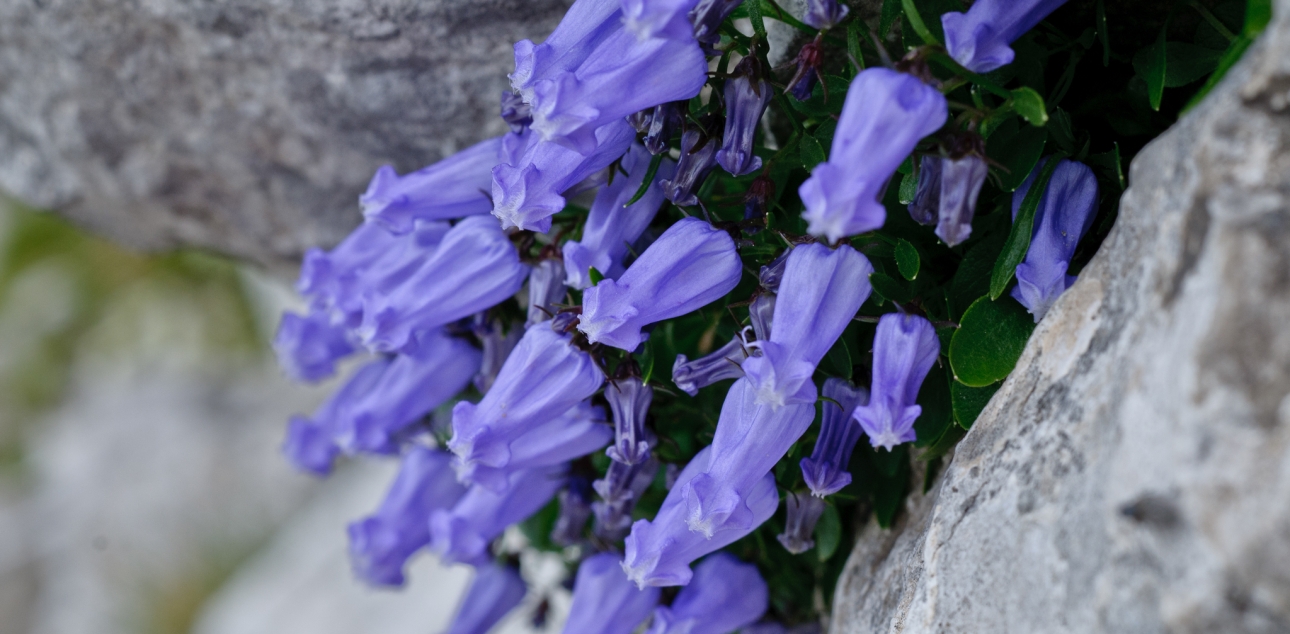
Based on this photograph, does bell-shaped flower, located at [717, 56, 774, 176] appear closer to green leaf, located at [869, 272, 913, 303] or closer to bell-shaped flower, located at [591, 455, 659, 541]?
green leaf, located at [869, 272, 913, 303]

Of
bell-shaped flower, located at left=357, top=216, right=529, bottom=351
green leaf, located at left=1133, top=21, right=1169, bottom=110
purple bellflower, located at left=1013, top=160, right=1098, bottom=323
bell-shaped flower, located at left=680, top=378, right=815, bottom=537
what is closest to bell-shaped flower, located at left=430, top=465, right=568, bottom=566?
bell-shaped flower, located at left=357, top=216, right=529, bottom=351

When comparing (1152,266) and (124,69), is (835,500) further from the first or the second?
(124,69)

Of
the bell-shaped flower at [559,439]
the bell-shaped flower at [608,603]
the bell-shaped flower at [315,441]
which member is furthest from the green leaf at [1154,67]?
the bell-shaped flower at [315,441]

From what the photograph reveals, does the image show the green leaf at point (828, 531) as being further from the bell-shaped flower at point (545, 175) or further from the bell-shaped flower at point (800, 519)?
the bell-shaped flower at point (545, 175)

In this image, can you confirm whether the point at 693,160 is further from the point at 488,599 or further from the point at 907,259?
the point at 488,599

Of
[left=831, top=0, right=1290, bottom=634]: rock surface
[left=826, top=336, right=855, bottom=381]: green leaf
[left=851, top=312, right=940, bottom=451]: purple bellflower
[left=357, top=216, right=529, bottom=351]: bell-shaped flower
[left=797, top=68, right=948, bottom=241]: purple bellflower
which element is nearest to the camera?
[left=831, top=0, right=1290, bottom=634]: rock surface

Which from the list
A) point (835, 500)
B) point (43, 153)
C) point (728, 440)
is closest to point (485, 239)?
point (728, 440)

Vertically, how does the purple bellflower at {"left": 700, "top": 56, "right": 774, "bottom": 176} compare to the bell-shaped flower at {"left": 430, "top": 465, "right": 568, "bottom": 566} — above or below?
above

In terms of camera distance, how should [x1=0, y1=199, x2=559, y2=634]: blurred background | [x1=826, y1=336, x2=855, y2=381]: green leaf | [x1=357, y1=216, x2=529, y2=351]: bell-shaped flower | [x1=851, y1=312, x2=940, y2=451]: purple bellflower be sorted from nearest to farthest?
1. [x1=851, y1=312, x2=940, y2=451]: purple bellflower
2. [x1=826, y1=336, x2=855, y2=381]: green leaf
3. [x1=357, y1=216, x2=529, y2=351]: bell-shaped flower
4. [x1=0, y1=199, x2=559, y2=634]: blurred background

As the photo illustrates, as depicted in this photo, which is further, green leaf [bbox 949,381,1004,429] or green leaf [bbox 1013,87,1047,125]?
green leaf [bbox 949,381,1004,429]
